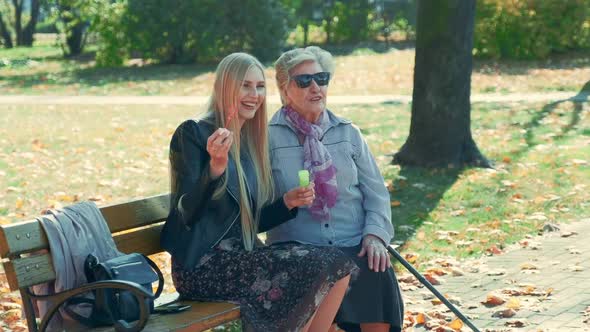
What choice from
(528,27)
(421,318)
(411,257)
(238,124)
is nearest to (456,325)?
(421,318)

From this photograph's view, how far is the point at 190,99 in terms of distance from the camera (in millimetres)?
16469

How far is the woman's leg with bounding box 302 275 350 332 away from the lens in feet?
14.0

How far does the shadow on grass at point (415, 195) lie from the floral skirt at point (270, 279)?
3.05m

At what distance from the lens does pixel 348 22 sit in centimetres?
2600

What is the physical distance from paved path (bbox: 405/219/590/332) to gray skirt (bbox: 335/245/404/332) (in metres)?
0.92

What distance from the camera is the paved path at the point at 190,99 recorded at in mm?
14188

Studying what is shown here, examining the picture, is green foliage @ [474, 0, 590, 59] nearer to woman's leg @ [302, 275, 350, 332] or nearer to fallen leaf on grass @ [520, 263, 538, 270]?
fallen leaf on grass @ [520, 263, 538, 270]

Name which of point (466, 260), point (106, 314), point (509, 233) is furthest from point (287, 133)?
point (509, 233)

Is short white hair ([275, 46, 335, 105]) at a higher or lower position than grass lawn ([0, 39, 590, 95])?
higher

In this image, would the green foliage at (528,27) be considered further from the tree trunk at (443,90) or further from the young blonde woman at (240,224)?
the young blonde woman at (240,224)

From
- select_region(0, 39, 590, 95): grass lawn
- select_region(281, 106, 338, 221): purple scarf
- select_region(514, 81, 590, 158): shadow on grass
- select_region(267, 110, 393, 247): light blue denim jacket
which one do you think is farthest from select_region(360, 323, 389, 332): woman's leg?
select_region(0, 39, 590, 95): grass lawn

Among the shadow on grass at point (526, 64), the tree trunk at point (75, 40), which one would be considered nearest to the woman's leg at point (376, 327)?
the shadow on grass at point (526, 64)

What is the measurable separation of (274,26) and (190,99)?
6.15m

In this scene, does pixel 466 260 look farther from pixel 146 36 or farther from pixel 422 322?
pixel 146 36
